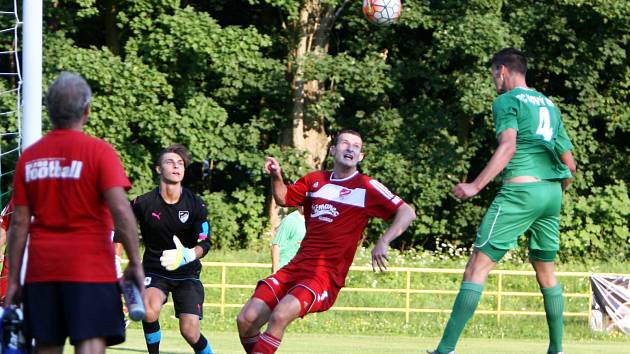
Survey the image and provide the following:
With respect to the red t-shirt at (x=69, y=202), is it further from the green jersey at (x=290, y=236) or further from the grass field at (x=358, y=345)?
the green jersey at (x=290, y=236)

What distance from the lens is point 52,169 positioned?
562 centimetres


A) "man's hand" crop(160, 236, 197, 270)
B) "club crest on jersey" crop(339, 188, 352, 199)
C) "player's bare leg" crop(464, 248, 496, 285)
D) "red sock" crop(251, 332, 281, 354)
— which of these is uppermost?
"club crest on jersey" crop(339, 188, 352, 199)

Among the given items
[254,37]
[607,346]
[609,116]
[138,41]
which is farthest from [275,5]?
[607,346]

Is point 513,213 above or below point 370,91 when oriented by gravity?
below

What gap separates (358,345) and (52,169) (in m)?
8.19

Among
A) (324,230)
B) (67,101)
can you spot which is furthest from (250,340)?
(67,101)

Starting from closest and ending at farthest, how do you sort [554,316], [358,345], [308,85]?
[554,316]
[358,345]
[308,85]

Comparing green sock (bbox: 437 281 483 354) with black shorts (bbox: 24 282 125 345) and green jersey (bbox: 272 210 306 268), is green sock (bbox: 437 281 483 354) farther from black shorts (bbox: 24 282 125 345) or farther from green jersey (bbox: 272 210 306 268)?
green jersey (bbox: 272 210 306 268)

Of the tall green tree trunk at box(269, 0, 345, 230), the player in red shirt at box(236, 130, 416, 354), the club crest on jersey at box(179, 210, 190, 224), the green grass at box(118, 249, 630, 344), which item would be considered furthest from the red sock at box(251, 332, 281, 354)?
the tall green tree trunk at box(269, 0, 345, 230)

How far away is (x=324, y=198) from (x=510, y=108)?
1.49 metres

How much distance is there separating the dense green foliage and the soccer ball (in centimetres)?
615

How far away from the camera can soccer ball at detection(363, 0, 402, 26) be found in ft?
55.8

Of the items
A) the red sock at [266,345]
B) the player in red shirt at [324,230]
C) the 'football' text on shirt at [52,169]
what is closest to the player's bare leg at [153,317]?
the player in red shirt at [324,230]

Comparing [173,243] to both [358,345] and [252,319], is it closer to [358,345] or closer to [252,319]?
[252,319]
